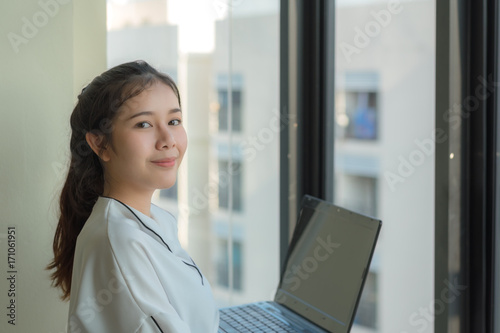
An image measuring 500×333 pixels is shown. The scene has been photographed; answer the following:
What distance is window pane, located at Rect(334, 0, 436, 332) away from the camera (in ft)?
5.58

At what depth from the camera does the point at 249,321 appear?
148cm

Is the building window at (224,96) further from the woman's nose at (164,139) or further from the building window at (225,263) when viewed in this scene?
the woman's nose at (164,139)

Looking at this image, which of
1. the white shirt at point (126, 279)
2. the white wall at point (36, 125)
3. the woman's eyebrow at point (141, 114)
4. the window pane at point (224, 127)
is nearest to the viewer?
the white shirt at point (126, 279)

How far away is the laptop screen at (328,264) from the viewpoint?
136cm

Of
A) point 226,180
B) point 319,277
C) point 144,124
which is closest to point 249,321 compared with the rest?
point 319,277

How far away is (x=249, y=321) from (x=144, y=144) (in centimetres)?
54

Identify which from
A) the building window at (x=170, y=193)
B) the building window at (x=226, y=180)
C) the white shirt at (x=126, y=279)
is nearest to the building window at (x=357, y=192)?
the building window at (x=226, y=180)

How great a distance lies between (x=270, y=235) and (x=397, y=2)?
97cm

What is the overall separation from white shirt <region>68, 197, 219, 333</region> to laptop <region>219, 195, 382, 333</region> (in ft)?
0.98

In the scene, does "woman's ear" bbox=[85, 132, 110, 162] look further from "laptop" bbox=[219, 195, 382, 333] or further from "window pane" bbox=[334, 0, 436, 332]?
"window pane" bbox=[334, 0, 436, 332]

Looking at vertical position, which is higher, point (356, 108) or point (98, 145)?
point (356, 108)

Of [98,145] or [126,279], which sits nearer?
[126,279]

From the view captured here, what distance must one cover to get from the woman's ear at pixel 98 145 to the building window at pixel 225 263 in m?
1.02

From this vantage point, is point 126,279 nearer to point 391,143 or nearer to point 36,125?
point 36,125
